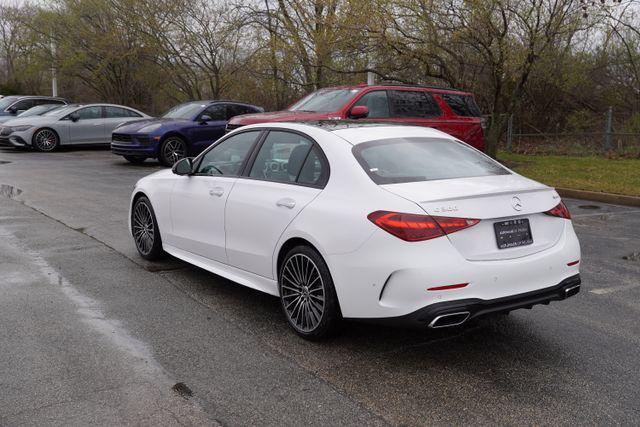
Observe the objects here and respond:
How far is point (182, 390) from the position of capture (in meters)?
3.72

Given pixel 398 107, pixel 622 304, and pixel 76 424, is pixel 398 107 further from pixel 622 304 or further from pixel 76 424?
pixel 76 424

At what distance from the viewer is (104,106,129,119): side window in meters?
20.3

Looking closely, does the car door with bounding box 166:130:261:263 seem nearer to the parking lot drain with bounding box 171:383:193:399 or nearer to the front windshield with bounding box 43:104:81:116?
the parking lot drain with bounding box 171:383:193:399

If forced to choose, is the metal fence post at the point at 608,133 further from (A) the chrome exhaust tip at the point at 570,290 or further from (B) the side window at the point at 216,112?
(A) the chrome exhaust tip at the point at 570,290

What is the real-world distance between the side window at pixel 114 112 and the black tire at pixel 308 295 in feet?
56.3

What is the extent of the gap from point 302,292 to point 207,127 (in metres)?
12.1

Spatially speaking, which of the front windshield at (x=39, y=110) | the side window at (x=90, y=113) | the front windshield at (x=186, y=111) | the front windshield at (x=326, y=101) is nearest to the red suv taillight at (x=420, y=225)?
the front windshield at (x=326, y=101)

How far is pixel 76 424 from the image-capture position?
10.9ft

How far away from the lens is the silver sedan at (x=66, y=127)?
64.1ft

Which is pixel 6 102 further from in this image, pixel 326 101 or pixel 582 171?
pixel 582 171

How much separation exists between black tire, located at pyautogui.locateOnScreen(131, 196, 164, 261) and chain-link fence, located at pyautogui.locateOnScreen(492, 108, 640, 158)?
518 inches

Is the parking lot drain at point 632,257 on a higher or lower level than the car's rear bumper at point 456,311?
lower

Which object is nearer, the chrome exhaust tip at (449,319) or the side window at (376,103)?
the chrome exhaust tip at (449,319)

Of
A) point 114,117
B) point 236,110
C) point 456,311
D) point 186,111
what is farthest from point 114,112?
point 456,311
